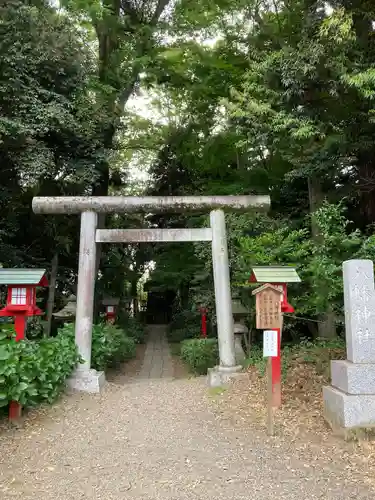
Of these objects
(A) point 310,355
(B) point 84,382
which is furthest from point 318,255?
(B) point 84,382

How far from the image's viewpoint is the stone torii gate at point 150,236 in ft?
26.7

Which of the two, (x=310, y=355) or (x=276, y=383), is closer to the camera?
(x=276, y=383)

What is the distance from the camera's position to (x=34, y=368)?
5.55 meters

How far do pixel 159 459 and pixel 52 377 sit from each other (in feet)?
8.15

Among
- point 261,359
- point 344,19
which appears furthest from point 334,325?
point 344,19

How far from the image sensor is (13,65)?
Answer: 9109mm

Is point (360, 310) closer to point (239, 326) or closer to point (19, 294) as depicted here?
point (239, 326)

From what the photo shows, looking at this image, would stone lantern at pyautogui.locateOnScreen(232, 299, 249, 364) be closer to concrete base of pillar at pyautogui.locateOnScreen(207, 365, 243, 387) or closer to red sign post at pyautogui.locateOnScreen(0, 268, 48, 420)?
concrete base of pillar at pyautogui.locateOnScreen(207, 365, 243, 387)

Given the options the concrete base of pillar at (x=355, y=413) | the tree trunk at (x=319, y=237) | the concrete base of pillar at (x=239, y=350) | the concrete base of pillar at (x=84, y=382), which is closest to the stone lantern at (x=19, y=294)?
the concrete base of pillar at (x=84, y=382)

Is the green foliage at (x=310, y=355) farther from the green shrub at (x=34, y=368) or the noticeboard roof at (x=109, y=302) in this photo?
the noticeboard roof at (x=109, y=302)

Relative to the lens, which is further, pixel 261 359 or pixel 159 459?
pixel 261 359

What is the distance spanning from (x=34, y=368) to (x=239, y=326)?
5247 millimetres

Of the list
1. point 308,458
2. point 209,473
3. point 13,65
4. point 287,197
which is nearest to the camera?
point 209,473

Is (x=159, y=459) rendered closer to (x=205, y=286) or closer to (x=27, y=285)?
(x=27, y=285)
